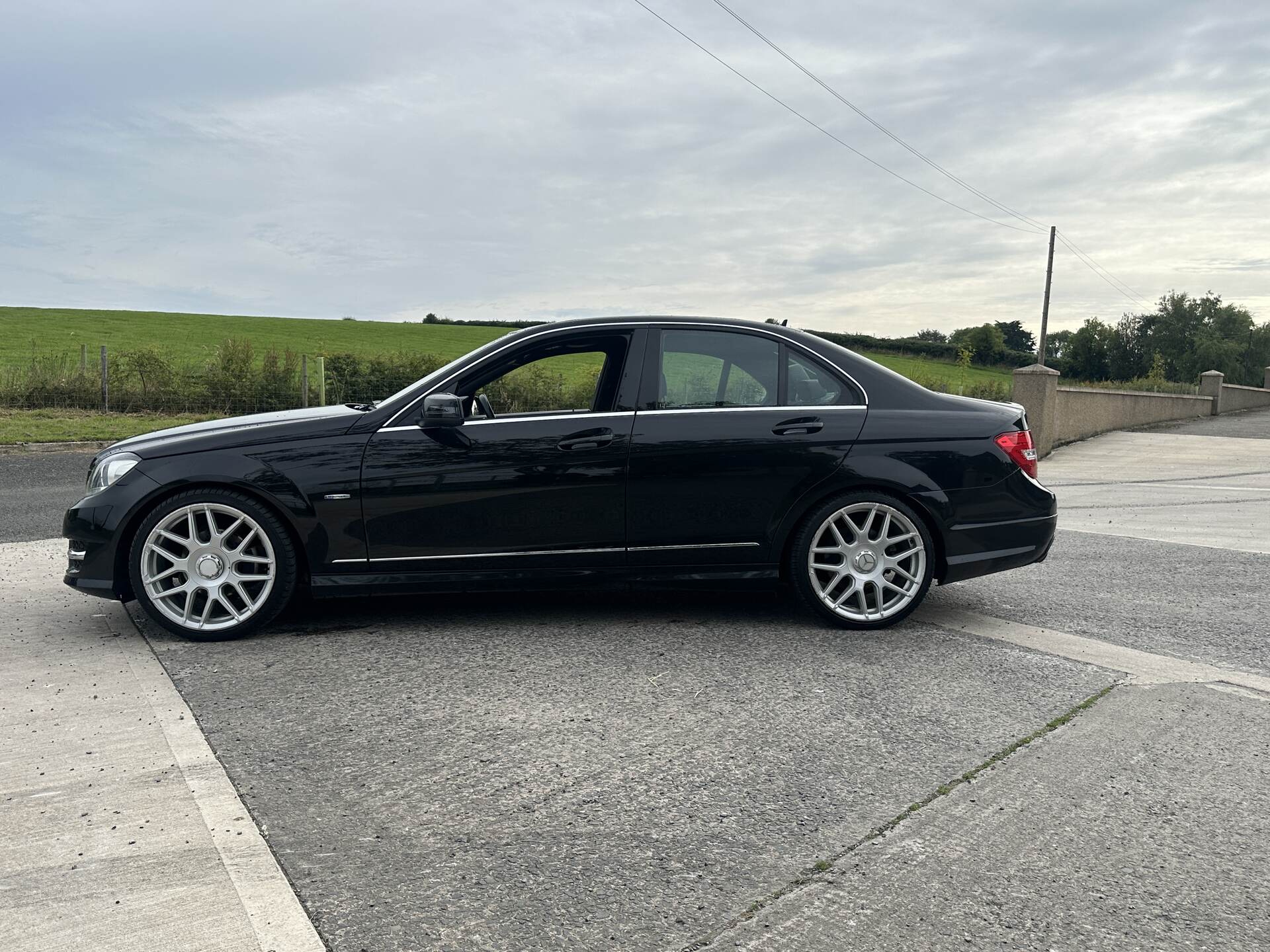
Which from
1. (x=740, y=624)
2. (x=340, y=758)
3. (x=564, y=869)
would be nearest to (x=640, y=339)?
(x=740, y=624)

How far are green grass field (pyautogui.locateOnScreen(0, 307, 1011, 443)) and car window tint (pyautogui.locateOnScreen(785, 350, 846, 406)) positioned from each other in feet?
49.8

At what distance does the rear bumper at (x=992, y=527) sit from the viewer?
543cm

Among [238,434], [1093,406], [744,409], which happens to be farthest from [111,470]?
[1093,406]

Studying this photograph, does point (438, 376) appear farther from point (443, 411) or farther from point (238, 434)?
point (238, 434)

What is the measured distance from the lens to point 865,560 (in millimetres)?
5410

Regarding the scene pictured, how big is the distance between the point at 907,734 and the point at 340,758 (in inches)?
80.7

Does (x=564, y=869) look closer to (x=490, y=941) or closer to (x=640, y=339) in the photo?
(x=490, y=941)

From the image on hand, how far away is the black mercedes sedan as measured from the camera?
5090 millimetres

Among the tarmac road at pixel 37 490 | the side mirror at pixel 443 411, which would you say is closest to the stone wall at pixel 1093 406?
the tarmac road at pixel 37 490

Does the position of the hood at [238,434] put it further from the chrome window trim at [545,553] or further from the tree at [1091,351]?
the tree at [1091,351]

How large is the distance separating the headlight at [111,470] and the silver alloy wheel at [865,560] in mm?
3447

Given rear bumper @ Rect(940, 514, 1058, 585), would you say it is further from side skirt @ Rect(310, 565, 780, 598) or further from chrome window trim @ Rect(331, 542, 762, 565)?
chrome window trim @ Rect(331, 542, 762, 565)

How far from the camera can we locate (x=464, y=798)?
127 inches

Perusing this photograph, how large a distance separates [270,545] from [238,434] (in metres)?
0.58
